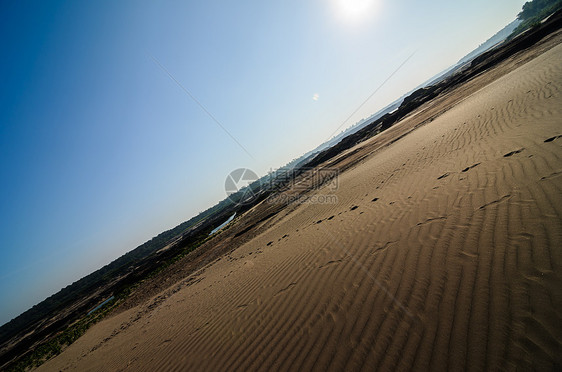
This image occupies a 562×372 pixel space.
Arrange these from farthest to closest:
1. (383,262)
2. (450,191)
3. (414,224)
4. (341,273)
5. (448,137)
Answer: (448,137) → (450,191) → (414,224) → (341,273) → (383,262)

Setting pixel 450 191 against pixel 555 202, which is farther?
pixel 450 191

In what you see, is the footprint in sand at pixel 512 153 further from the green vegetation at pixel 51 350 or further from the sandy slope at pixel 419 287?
the green vegetation at pixel 51 350

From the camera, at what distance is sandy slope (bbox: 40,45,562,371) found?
7.20 feet

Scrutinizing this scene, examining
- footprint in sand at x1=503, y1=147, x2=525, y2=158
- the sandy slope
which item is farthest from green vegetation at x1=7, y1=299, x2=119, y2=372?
footprint in sand at x1=503, y1=147, x2=525, y2=158

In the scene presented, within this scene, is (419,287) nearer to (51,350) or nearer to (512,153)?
(512,153)

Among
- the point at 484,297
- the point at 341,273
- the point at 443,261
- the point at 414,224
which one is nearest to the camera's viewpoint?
the point at 484,297

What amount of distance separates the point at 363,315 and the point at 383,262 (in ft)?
3.87

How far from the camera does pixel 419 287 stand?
299cm

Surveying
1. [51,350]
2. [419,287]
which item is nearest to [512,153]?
[419,287]

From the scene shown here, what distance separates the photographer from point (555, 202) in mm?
3246

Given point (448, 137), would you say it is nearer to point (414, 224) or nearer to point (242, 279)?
point (414, 224)

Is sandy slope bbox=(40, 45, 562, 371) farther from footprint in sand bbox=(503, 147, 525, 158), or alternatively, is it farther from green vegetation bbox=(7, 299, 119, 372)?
green vegetation bbox=(7, 299, 119, 372)

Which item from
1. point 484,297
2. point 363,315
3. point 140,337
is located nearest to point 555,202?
point 484,297

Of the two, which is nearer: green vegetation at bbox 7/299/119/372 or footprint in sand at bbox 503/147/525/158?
footprint in sand at bbox 503/147/525/158
